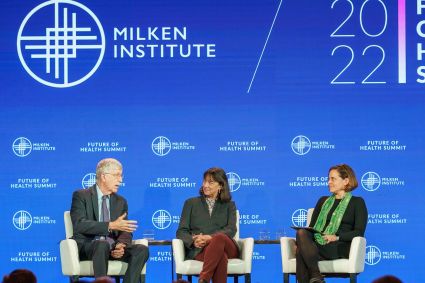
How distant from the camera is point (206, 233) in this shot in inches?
278

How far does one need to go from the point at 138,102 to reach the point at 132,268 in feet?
6.83

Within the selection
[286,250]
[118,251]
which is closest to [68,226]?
[118,251]

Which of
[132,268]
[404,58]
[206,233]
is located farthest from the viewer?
[404,58]

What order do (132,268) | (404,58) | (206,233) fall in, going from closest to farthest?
1. (132,268)
2. (206,233)
3. (404,58)

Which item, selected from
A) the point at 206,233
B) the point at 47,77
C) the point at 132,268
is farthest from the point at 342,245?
Result: the point at 47,77

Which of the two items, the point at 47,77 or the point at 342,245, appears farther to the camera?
the point at 47,77

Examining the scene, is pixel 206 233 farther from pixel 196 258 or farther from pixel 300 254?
pixel 300 254

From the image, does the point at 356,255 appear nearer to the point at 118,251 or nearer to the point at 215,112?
the point at 118,251

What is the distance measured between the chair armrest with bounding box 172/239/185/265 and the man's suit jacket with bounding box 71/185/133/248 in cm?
36

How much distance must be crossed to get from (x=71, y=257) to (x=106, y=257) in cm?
27

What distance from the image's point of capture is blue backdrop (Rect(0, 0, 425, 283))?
799cm

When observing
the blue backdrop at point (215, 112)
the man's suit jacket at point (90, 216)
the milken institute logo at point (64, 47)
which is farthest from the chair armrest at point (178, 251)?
the milken institute logo at point (64, 47)

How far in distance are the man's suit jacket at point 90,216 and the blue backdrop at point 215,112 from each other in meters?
1.25

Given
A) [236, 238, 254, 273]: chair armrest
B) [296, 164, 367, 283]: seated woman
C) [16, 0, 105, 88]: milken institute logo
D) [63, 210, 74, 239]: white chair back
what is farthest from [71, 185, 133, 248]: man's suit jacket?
[16, 0, 105, 88]: milken institute logo
